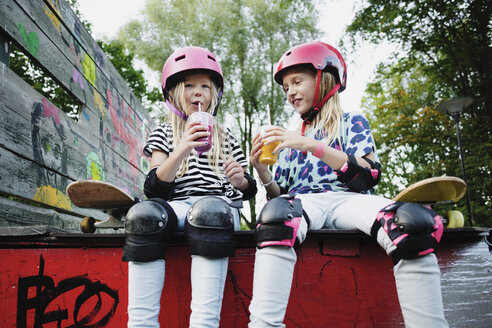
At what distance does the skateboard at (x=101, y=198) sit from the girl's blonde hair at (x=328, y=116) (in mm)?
1144

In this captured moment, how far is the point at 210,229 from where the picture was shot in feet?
4.58

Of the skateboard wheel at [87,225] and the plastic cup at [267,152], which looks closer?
the plastic cup at [267,152]

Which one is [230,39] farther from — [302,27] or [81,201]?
[81,201]

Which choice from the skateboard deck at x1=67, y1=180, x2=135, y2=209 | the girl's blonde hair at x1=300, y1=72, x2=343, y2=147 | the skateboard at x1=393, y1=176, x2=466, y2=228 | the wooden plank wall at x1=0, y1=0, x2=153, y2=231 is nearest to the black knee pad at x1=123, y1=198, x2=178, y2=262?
the skateboard deck at x1=67, y1=180, x2=135, y2=209

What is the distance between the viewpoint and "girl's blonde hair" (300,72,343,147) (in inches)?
77.4

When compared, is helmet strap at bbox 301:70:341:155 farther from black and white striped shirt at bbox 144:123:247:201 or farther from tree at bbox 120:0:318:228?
tree at bbox 120:0:318:228

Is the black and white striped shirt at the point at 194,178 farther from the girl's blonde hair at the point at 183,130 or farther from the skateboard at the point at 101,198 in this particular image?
the skateboard at the point at 101,198

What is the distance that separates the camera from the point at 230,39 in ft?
42.9

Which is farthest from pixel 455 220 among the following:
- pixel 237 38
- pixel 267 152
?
pixel 237 38

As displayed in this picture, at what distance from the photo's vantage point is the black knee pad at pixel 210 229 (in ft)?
4.49

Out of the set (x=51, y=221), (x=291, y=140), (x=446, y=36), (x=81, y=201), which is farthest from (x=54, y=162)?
(x=446, y=36)

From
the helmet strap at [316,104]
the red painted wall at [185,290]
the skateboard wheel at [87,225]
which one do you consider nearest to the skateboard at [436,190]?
the red painted wall at [185,290]

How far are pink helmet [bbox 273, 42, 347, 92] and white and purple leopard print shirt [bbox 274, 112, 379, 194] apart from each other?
320mm

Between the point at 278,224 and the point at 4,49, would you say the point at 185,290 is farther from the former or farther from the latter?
the point at 4,49
